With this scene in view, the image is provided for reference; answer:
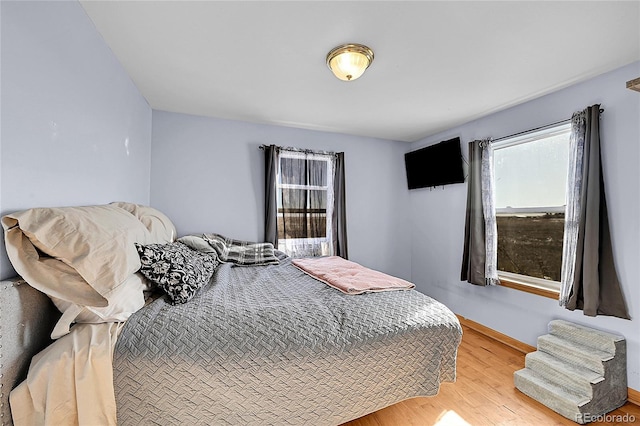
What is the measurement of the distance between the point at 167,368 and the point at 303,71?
2.05 meters

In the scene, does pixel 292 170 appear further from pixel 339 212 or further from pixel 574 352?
pixel 574 352

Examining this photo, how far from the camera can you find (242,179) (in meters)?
3.25

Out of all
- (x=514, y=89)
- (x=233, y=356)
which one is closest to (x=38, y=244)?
(x=233, y=356)

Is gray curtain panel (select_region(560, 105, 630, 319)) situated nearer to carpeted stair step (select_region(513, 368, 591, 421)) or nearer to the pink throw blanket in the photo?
carpeted stair step (select_region(513, 368, 591, 421))

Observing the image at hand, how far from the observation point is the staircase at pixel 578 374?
173 centimetres

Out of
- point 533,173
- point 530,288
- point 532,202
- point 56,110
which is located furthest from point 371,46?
point 530,288

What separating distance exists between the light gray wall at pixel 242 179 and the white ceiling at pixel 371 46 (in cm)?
43

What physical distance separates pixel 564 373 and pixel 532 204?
4.76 ft

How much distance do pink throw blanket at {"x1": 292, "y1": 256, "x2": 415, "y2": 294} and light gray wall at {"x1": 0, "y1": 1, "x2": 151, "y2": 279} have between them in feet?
5.10

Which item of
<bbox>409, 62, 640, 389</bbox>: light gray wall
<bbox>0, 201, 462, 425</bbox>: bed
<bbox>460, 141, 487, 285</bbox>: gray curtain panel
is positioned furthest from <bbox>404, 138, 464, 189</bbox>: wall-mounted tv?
<bbox>0, 201, 462, 425</bbox>: bed

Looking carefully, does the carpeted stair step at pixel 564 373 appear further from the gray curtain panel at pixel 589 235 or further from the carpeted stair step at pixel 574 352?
the gray curtain panel at pixel 589 235

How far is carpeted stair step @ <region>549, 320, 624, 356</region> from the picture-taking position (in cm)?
190

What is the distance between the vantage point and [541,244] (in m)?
2.60

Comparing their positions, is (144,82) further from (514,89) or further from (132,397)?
(514,89)
